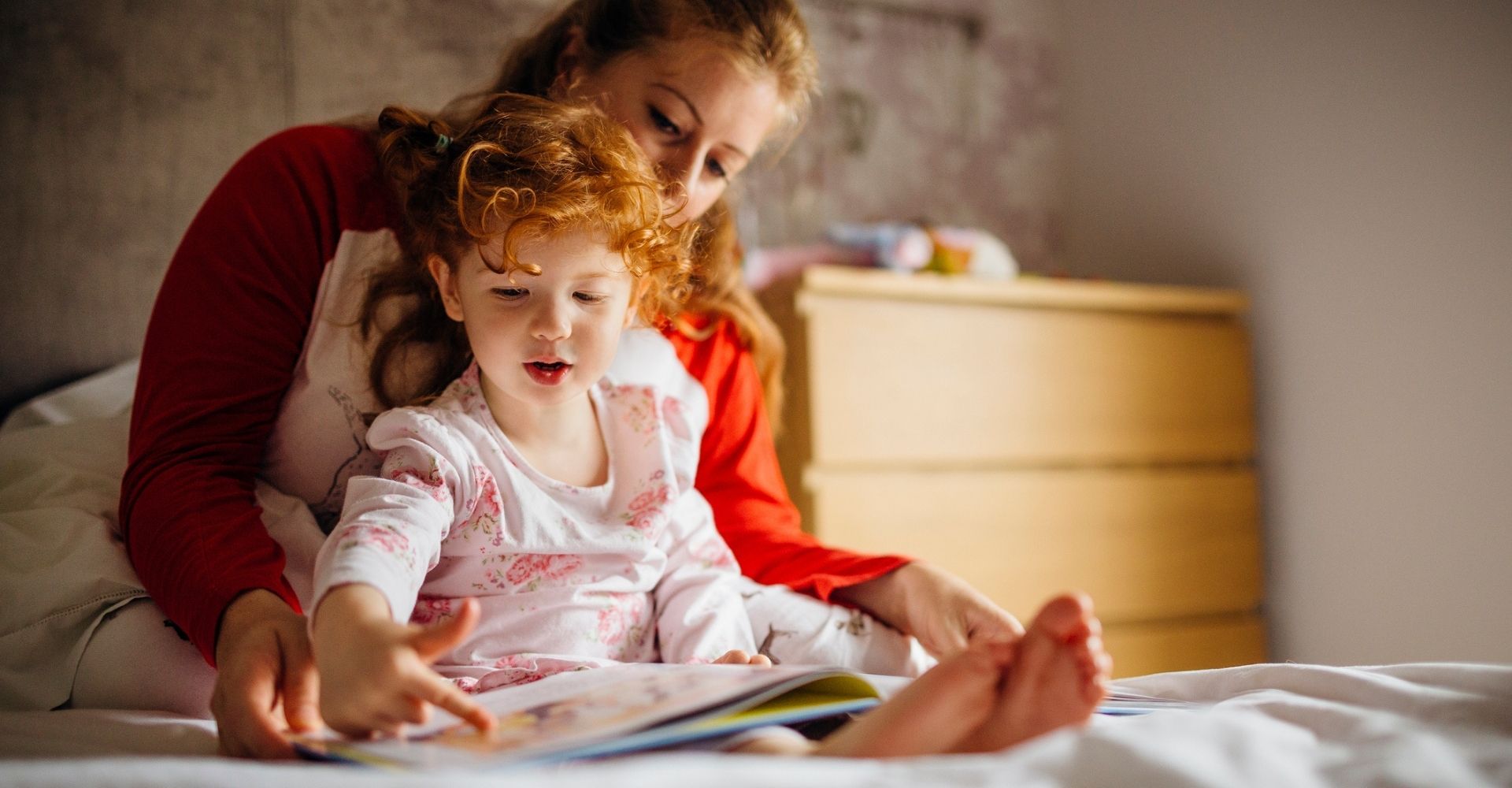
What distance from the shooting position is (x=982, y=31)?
8.54 ft

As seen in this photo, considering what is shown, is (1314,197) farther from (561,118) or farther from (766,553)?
(561,118)

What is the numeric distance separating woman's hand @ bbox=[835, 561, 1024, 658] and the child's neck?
0.95 ft

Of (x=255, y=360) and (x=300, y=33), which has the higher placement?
(x=300, y=33)

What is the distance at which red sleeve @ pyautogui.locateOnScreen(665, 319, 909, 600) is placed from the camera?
3.66 ft

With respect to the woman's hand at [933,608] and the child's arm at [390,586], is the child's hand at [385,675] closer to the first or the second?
the child's arm at [390,586]

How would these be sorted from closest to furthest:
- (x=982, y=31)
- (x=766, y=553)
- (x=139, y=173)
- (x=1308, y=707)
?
(x=1308, y=707) → (x=766, y=553) → (x=139, y=173) → (x=982, y=31)

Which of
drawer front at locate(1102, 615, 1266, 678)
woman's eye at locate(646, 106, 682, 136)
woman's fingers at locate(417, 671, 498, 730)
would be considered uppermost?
woman's eye at locate(646, 106, 682, 136)

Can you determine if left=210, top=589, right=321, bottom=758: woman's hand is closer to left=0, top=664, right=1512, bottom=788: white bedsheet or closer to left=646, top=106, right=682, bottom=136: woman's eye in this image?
left=0, top=664, right=1512, bottom=788: white bedsheet

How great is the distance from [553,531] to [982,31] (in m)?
2.11

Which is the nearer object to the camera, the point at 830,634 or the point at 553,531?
the point at 553,531

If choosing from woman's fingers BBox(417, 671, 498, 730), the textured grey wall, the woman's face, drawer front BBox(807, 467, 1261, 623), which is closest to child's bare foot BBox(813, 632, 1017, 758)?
woman's fingers BBox(417, 671, 498, 730)

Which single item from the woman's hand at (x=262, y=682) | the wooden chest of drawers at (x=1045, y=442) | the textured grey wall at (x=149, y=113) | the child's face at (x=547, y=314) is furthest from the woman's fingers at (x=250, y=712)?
the textured grey wall at (x=149, y=113)

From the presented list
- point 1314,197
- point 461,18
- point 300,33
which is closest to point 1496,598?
point 1314,197

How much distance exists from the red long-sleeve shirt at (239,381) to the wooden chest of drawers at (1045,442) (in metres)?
0.61
